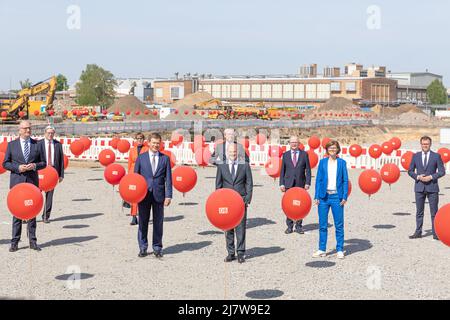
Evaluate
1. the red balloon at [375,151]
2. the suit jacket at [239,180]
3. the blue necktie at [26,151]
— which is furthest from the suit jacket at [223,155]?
the red balloon at [375,151]

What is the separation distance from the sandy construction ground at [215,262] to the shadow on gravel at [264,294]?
13 mm

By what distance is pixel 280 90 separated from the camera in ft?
430

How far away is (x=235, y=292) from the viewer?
27.3 ft

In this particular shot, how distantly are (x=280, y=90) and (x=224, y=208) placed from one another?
12399 centimetres

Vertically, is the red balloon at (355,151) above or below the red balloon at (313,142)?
below

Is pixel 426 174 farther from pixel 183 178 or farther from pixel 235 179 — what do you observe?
pixel 183 178

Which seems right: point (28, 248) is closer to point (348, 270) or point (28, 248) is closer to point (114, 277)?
point (114, 277)

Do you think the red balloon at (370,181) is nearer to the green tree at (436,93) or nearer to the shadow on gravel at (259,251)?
the shadow on gravel at (259,251)

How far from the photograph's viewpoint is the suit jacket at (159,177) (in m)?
10.2

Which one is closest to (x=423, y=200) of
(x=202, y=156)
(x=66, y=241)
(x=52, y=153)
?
(x=66, y=241)

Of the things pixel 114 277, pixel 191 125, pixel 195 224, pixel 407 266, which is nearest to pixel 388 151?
pixel 195 224

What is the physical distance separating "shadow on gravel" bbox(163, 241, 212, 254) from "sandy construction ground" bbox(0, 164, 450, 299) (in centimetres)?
2
